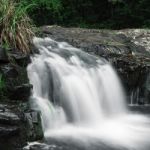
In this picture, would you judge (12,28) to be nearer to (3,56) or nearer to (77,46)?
(3,56)

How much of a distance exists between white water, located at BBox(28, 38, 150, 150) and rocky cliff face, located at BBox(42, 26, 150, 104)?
1.03ft

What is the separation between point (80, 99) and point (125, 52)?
2.45m

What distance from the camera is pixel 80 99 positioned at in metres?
9.41

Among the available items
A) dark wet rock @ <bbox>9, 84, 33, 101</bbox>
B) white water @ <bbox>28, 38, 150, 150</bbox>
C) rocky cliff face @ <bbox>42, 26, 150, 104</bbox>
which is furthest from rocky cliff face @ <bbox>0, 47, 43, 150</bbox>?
rocky cliff face @ <bbox>42, 26, 150, 104</bbox>

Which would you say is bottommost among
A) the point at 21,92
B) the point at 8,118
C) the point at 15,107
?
the point at 8,118

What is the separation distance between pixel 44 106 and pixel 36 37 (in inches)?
113

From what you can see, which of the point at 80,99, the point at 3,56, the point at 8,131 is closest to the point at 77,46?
the point at 80,99

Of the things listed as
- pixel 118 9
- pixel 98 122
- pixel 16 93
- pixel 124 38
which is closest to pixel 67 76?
pixel 98 122

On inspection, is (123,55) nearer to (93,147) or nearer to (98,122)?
(98,122)

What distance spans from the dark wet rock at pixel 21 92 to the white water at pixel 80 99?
0.26 meters

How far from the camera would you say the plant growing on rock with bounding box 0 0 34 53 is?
9070mm

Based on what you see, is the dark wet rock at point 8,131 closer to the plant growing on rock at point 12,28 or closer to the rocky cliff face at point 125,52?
the plant growing on rock at point 12,28

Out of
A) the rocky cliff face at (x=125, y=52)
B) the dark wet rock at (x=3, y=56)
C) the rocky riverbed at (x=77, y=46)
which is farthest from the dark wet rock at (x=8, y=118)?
the rocky cliff face at (x=125, y=52)

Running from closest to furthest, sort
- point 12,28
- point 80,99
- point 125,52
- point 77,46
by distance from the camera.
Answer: point 12,28 → point 80,99 → point 77,46 → point 125,52
